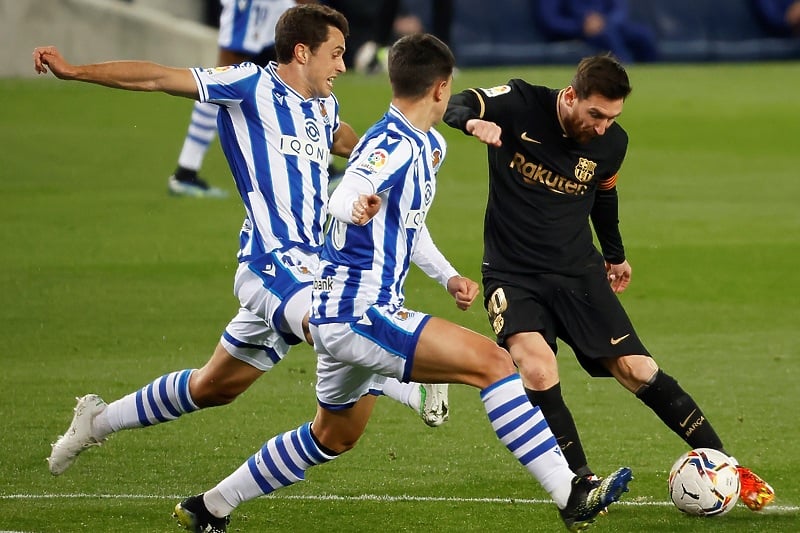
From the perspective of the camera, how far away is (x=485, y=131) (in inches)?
212

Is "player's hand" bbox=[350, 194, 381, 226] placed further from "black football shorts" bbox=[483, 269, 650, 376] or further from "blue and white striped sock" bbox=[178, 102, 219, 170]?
"blue and white striped sock" bbox=[178, 102, 219, 170]

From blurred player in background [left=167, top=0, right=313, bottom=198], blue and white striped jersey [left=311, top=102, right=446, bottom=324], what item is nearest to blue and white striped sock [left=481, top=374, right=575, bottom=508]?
blue and white striped jersey [left=311, top=102, right=446, bottom=324]

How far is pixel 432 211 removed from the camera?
44.5 feet

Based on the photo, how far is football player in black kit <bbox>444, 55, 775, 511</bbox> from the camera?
5902 mm

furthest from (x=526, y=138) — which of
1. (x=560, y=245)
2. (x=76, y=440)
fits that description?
(x=76, y=440)

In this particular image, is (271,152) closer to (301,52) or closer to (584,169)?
(301,52)

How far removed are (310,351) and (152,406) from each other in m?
2.96

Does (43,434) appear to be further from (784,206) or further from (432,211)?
(784,206)

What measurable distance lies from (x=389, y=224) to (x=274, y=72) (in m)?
1.40

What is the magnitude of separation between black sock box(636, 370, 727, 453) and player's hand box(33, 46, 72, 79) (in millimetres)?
2589

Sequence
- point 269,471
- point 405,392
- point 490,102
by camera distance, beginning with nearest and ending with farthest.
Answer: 1. point 269,471
2. point 405,392
3. point 490,102

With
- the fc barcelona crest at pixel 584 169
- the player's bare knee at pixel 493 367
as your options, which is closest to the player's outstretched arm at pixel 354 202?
the player's bare knee at pixel 493 367

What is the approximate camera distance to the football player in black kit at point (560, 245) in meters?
5.90

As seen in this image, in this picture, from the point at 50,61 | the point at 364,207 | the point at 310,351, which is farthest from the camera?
the point at 310,351
